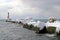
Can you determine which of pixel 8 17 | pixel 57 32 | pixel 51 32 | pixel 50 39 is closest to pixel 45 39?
pixel 50 39

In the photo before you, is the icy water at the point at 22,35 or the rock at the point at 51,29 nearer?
the icy water at the point at 22,35

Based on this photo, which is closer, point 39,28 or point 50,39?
point 50,39

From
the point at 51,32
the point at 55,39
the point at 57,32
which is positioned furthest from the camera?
the point at 51,32

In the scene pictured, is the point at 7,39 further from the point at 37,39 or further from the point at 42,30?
the point at 42,30

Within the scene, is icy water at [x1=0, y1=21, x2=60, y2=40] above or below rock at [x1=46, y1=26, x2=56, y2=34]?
below

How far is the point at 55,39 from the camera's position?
28328 mm

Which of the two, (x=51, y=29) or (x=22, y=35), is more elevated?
(x=51, y=29)

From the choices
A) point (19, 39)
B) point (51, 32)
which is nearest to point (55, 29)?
point (51, 32)

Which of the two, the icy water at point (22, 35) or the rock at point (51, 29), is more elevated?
the rock at point (51, 29)

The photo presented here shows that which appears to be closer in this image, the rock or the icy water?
the icy water

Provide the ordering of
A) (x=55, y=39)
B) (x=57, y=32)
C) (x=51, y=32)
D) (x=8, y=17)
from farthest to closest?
(x=8, y=17), (x=51, y=32), (x=57, y=32), (x=55, y=39)

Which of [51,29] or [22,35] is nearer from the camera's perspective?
[51,29]

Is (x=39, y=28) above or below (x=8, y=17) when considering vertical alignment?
above

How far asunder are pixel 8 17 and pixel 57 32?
380 feet
